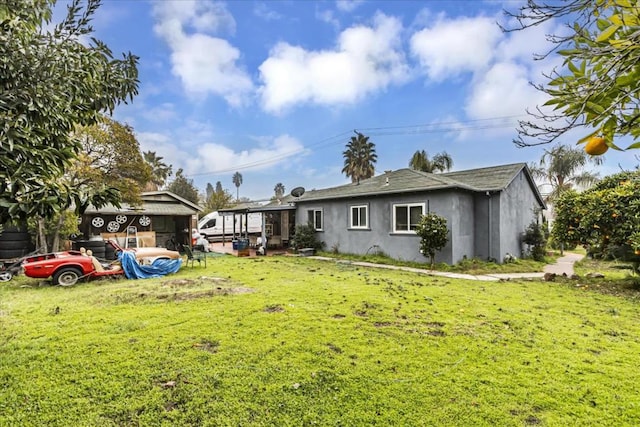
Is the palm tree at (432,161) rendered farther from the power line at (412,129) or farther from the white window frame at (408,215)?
the white window frame at (408,215)

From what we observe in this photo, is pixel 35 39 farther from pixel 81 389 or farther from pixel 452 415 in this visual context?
pixel 452 415

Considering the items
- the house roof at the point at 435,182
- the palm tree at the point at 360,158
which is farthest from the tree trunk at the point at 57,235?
the palm tree at the point at 360,158

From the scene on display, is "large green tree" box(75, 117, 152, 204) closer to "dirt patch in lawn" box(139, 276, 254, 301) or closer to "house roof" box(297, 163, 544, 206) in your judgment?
"dirt patch in lawn" box(139, 276, 254, 301)

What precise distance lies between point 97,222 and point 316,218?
10887mm

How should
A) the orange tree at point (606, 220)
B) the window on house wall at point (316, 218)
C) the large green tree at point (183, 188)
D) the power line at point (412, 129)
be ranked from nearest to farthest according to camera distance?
the orange tree at point (606, 220), the window on house wall at point (316, 218), the power line at point (412, 129), the large green tree at point (183, 188)

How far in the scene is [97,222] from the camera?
15.6 meters

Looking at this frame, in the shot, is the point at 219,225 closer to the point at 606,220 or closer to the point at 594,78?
the point at 606,220

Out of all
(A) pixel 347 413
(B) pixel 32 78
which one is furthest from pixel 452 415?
(B) pixel 32 78

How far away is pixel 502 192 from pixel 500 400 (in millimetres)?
10984

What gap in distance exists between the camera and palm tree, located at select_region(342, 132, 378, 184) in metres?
37.3

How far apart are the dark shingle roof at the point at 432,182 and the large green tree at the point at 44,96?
34.8 ft

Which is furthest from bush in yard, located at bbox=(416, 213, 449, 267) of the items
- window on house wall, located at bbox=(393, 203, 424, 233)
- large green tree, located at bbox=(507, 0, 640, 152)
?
large green tree, located at bbox=(507, 0, 640, 152)

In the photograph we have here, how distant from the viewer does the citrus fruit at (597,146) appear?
55.6 inches

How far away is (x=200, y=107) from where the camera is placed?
1694cm
